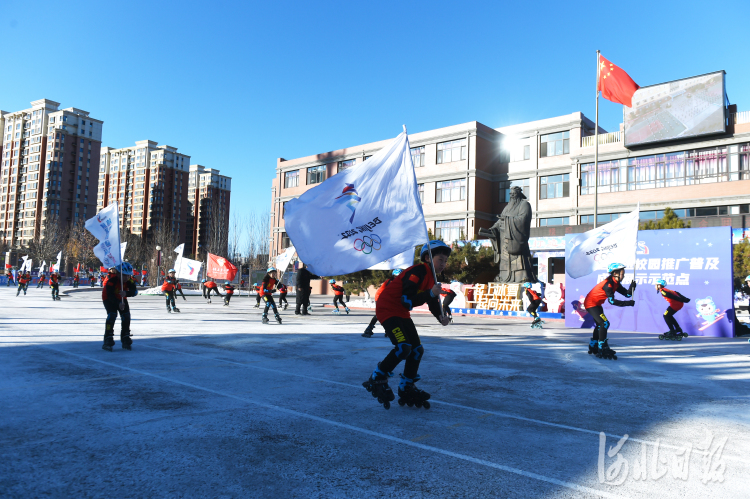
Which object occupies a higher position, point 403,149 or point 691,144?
point 691,144

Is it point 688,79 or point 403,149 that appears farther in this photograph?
point 688,79

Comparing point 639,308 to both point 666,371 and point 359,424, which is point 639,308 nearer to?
point 666,371

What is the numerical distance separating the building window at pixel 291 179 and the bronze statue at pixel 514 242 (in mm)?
45045

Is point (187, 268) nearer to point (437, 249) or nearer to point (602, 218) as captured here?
point (437, 249)

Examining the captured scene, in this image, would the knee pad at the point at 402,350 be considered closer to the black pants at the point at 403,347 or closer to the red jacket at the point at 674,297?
the black pants at the point at 403,347

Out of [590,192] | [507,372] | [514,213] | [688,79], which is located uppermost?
[688,79]

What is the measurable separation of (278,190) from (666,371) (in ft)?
218

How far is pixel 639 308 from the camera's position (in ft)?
54.3

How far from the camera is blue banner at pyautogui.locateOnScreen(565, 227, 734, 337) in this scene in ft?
50.1

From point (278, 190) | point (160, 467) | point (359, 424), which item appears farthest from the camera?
point (278, 190)

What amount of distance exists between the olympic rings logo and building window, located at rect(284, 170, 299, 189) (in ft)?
210

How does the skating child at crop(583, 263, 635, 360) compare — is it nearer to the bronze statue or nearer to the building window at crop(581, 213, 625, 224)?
the bronze statue

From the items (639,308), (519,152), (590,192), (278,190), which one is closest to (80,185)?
(278,190)

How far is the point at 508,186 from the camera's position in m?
52.0
